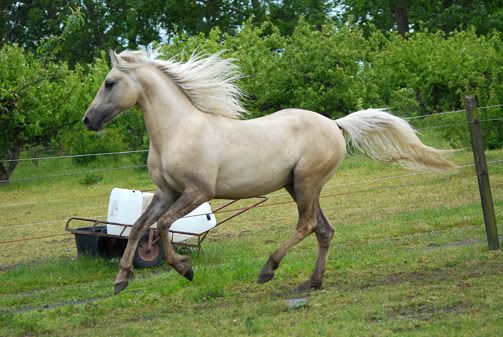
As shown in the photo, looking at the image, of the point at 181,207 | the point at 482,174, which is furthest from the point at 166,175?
the point at 482,174

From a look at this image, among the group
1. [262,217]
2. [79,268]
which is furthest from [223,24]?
[79,268]

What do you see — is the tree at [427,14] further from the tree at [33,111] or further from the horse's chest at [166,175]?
the horse's chest at [166,175]

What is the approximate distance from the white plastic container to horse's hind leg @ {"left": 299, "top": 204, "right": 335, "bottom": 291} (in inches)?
132

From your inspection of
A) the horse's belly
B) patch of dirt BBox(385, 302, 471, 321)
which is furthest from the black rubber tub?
patch of dirt BBox(385, 302, 471, 321)

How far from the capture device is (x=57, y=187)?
Answer: 27.9 metres

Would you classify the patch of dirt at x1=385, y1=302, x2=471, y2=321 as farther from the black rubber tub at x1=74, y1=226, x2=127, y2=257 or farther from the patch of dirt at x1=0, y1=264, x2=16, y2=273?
the patch of dirt at x1=0, y1=264, x2=16, y2=273

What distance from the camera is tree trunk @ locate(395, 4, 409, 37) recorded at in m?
50.5

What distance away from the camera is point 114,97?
9.29 meters

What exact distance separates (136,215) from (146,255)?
64 cm

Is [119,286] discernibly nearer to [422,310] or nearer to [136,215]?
[422,310]

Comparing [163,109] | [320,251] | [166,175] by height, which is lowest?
[320,251]

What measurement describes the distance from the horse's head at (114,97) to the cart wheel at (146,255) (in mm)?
3204

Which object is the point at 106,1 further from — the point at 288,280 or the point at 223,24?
the point at 288,280

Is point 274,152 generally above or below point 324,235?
above
